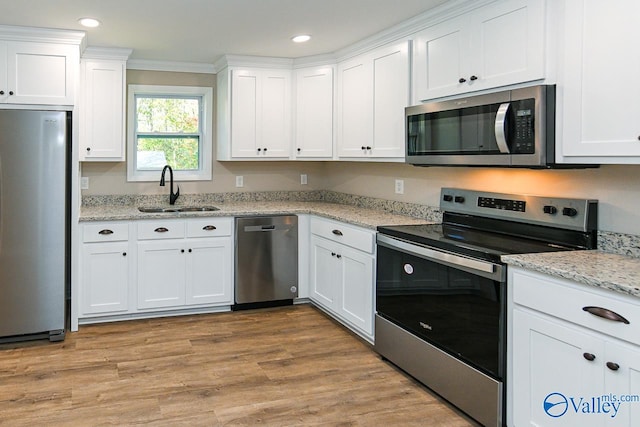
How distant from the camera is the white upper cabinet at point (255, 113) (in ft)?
15.7

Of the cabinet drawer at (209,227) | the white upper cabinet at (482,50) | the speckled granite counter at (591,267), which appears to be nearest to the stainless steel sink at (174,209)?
the cabinet drawer at (209,227)

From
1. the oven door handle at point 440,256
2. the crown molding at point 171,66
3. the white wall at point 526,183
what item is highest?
the crown molding at point 171,66

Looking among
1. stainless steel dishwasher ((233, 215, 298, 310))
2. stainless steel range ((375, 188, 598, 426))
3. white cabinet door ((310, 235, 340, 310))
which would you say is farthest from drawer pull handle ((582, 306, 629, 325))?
stainless steel dishwasher ((233, 215, 298, 310))

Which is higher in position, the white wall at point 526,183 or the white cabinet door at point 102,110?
the white cabinet door at point 102,110

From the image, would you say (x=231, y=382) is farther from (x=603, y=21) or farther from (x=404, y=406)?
(x=603, y=21)

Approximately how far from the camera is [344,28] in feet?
12.5

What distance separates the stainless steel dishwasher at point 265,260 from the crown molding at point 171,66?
1.54 m

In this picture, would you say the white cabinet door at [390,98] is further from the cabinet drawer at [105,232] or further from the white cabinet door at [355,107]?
the cabinet drawer at [105,232]

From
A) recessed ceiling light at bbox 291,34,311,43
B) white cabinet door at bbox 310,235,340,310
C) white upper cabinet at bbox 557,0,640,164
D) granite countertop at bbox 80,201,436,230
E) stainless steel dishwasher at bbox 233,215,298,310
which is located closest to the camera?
white upper cabinet at bbox 557,0,640,164

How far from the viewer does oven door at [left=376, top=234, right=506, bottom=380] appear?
245 cm

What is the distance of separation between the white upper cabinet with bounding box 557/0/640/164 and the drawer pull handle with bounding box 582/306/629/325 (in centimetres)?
61

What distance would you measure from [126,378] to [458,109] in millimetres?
2402

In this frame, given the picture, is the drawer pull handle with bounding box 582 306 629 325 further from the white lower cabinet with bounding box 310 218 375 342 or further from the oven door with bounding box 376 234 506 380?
the white lower cabinet with bounding box 310 218 375 342

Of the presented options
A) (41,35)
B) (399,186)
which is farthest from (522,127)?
(41,35)
